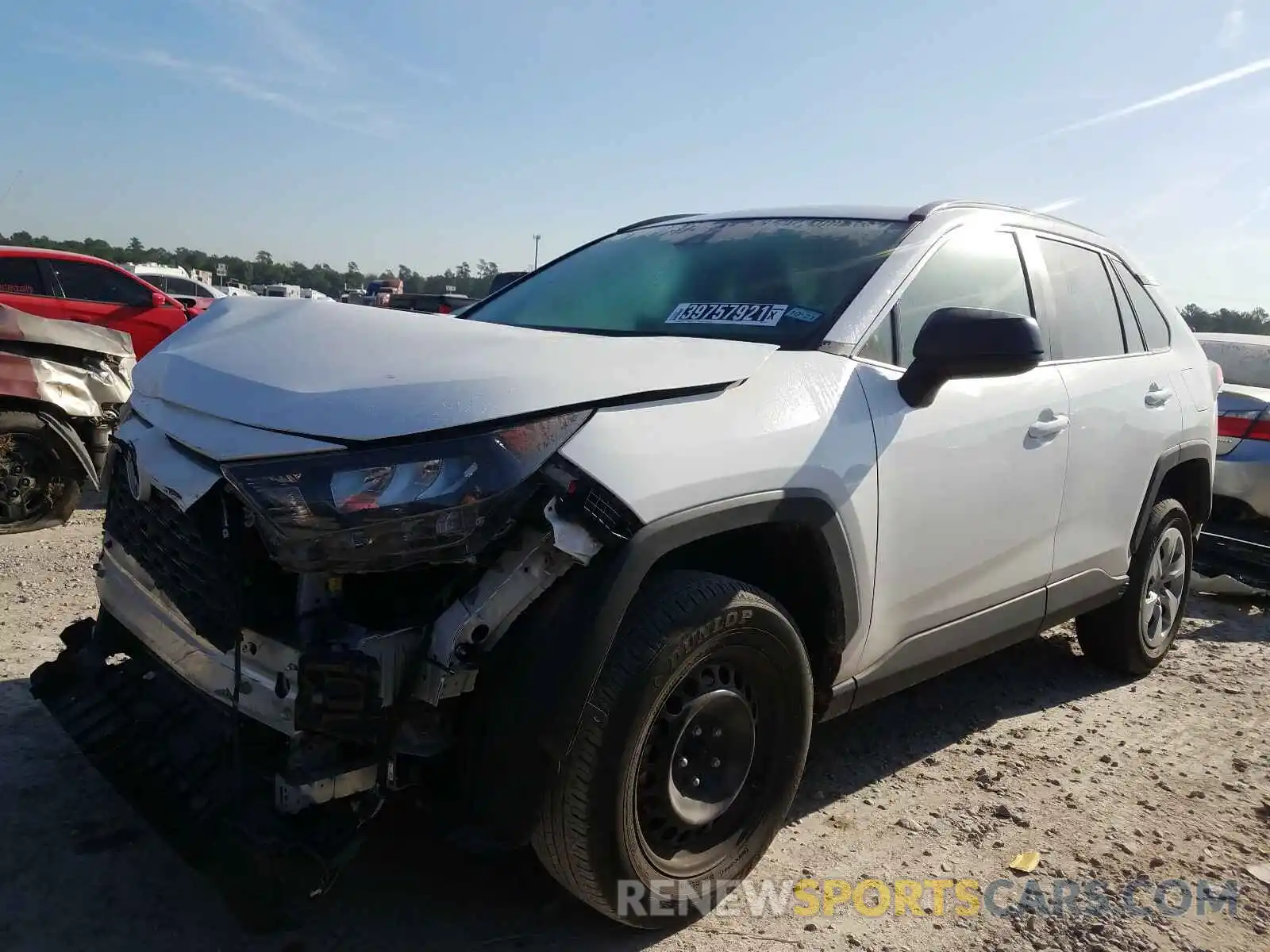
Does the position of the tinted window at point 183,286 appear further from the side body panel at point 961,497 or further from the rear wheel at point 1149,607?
the side body panel at point 961,497

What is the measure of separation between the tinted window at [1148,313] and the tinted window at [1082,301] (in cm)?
20

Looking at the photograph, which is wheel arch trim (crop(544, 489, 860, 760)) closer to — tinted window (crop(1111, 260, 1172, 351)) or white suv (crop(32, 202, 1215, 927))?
white suv (crop(32, 202, 1215, 927))

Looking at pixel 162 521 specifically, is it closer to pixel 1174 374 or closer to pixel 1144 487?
pixel 1144 487

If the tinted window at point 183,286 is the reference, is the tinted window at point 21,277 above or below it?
above

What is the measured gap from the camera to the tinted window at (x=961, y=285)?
2.98 metres

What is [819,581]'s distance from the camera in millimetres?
2623

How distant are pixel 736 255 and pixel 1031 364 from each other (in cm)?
105

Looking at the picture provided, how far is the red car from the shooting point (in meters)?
9.06

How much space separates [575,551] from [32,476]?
17.2 ft

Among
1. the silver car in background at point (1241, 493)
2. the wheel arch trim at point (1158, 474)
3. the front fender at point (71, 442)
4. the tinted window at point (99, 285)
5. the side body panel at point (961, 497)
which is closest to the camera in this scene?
the side body panel at point (961, 497)

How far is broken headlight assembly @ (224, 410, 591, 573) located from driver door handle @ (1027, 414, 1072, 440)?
199 cm

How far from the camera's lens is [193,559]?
219 centimetres

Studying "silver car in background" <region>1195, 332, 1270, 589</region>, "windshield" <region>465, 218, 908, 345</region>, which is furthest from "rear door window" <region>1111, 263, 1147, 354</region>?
"silver car in background" <region>1195, 332, 1270, 589</region>

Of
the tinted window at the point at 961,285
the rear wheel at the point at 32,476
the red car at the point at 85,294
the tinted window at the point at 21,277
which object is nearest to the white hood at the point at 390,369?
the tinted window at the point at 961,285
